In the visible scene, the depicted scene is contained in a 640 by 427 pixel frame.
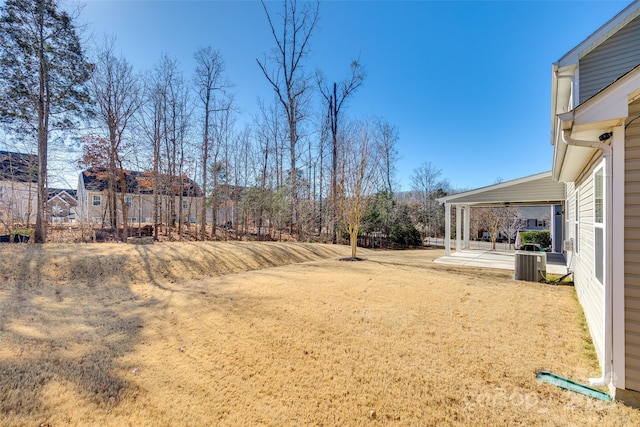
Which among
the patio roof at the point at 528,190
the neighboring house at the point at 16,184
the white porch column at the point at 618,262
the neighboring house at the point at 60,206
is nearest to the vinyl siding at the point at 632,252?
the white porch column at the point at 618,262

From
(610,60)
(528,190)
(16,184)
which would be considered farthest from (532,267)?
(16,184)

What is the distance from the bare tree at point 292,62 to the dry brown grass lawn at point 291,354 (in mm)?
12905

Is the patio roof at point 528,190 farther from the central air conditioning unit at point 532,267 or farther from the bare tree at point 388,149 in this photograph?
the bare tree at point 388,149

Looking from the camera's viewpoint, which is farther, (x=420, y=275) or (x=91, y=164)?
(x=91, y=164)

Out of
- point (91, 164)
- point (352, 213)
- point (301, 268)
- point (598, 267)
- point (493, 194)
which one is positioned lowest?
point (301, 268)

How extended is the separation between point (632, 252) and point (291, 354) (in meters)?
3.66

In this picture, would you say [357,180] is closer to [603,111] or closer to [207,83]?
[603,111]

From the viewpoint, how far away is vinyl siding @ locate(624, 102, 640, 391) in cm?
240

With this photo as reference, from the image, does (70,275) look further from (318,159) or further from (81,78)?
(318,159)

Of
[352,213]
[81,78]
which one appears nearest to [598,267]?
[352,213]

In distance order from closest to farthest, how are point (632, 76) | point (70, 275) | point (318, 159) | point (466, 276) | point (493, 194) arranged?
1. point (632, 76)
2. point (70, 275)
3. point (466, 276)
4. point (493, 194)
5. point (318, 159)

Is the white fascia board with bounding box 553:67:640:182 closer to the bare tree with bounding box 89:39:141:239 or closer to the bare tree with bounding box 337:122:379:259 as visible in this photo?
the bare tree with bounding box 337:122:379:259

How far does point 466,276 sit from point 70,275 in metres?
11.4

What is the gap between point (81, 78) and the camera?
1145cm
